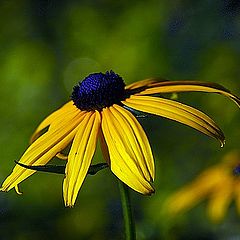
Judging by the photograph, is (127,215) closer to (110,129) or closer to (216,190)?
(110,129)

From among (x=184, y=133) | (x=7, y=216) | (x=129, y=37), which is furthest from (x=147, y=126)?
(x=7, y=216)

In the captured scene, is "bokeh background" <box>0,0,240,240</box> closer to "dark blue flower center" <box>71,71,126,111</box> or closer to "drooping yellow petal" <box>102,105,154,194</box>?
"dark blue flower center" <box>71,71,126,111</box>

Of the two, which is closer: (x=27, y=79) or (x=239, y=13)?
(x=27, y=79)

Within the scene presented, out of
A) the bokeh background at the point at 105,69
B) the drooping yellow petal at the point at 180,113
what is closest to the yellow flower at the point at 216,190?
the bokeh background at the point at 105,69

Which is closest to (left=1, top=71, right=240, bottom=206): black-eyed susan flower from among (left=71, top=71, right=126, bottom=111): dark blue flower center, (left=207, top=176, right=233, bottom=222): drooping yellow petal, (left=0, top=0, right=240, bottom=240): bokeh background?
(left=71, top=71, right=126, bottom=111): dark blue flower center

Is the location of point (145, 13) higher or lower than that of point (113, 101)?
higher

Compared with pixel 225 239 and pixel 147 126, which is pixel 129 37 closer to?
pixel 147 126

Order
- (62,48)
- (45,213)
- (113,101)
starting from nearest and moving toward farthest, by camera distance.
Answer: (113,101)
(45,213)
(62,48)
